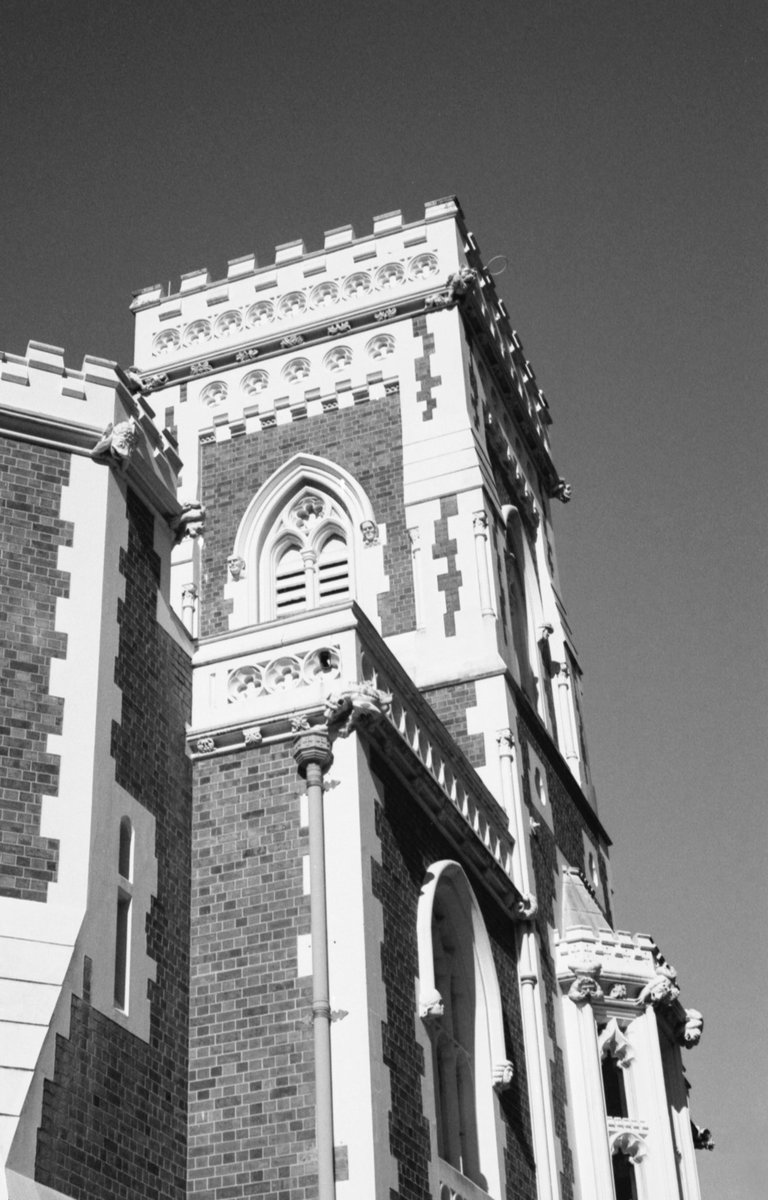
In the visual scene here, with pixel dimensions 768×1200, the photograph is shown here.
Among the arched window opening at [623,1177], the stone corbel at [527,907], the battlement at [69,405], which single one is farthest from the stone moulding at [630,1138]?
the battlement at [69,405]

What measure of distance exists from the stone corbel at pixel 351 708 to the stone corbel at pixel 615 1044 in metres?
8.10

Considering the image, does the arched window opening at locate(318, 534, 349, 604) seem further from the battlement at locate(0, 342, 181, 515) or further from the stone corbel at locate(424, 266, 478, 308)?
the battlement at locate(0, 342, 181, 515)

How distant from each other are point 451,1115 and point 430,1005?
182 centimetres

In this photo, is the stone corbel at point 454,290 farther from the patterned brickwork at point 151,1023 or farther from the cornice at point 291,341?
the patterned brickwork at point 151,1023

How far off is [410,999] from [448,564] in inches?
404

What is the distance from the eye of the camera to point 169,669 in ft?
59.0

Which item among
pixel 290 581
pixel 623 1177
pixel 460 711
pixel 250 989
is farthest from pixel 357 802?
pixel 290 581

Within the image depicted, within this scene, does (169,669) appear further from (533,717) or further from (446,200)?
(446,200)

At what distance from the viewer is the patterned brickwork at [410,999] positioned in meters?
16.2

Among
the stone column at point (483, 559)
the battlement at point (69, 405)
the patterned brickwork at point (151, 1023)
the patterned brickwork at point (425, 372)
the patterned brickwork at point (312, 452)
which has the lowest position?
the patterned brickwork at point (151, 1023)

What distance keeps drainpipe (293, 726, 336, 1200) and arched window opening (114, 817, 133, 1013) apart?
1718mm

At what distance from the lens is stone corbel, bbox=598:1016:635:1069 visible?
2337 cm

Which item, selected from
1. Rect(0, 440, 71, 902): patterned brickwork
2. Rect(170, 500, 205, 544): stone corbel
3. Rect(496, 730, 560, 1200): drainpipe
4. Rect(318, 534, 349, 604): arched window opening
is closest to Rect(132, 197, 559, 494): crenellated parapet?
Rect(318, 534, 349, 604): arched window opening

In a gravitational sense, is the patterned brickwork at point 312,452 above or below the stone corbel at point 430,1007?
above
